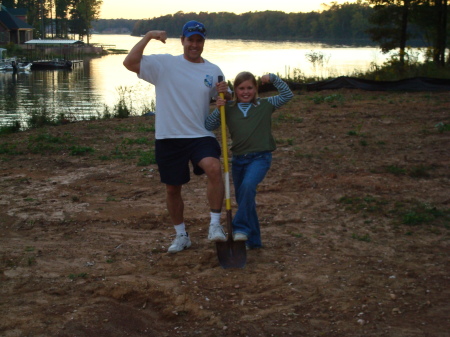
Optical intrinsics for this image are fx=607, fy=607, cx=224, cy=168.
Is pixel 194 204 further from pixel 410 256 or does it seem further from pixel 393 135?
pixel 393 135

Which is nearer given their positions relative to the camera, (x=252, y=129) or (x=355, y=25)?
(x=252, y=129)

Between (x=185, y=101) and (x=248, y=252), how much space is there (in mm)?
1444

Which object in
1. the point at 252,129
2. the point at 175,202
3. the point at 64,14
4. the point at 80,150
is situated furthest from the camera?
the point at 64,14

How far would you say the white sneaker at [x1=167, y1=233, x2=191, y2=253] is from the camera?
5.33 metres

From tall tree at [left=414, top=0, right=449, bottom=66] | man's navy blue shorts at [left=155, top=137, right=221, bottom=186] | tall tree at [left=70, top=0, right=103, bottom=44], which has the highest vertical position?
tall tree at [left=70, top=0, right=103, bottom=44]

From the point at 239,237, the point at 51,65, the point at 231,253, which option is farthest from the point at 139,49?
the point at 51,65

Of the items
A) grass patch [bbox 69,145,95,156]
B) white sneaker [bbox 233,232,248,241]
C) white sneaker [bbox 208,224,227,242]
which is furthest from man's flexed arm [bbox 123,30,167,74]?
grass patch [bbox 69,145,95,156]

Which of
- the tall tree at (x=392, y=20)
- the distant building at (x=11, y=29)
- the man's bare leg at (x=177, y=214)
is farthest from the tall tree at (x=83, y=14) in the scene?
the man's bare leg at (x=177, y=214)

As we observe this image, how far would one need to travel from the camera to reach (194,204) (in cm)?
693

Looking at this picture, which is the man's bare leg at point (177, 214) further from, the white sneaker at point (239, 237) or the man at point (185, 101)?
the white sneaker at point (239, 237)

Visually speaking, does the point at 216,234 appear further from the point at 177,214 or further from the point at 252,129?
the point at 252,129

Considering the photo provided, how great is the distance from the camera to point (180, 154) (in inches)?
198

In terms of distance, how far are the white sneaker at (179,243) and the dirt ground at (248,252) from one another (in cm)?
10

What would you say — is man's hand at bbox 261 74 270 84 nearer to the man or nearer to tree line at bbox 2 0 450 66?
the man
